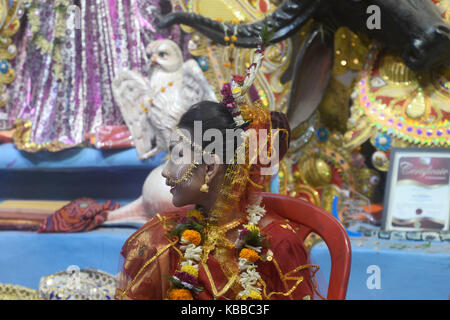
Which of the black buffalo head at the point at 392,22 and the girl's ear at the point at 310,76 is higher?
the black buffalo head at the point at 392,22

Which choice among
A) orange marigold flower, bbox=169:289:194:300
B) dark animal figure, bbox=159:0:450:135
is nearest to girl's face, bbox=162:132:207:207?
orange marigold flower, bbox=169:289:194:300

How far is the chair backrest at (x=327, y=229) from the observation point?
5.60ft

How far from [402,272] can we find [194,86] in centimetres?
176

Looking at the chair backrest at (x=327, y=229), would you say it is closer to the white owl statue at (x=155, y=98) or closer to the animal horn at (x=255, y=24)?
the animal horn at (x=255, y=24)

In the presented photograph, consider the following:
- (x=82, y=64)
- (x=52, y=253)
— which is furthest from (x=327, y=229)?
(x=82, y=64)

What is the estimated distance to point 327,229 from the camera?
182 cm

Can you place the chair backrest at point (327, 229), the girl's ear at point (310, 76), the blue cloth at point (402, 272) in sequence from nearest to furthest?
the chair backrest at point (327, 229), the blue cloth at point (402, 272), the girl's ear at point (310, 76)

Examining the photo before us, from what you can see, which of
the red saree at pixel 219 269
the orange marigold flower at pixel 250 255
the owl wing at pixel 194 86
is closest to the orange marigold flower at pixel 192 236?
the red saree at pixel 219 269

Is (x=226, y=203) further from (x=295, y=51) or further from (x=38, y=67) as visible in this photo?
(x=38, y=67)

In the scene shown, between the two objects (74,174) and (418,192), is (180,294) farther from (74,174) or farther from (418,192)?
(74,174)

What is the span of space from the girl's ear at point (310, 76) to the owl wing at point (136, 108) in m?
1.02

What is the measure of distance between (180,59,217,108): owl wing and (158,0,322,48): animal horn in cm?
25

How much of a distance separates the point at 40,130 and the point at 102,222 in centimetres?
94

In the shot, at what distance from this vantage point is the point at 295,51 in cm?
335
